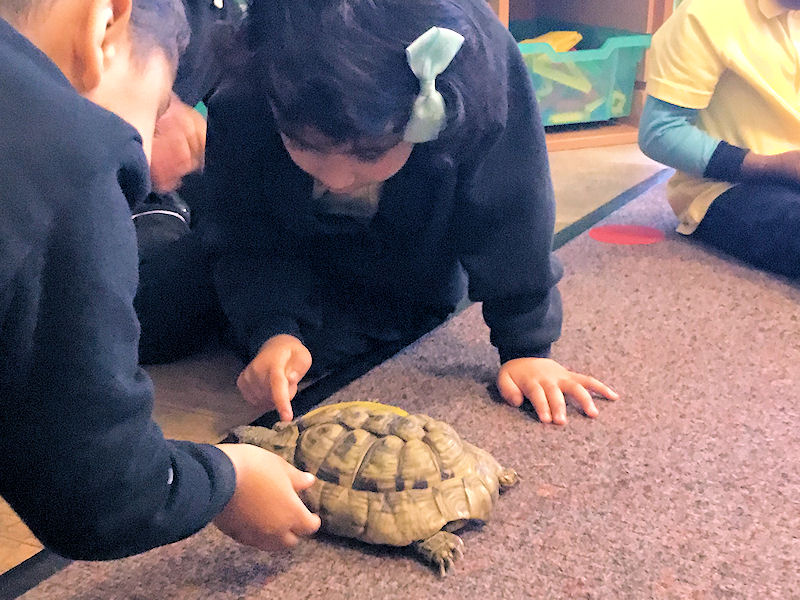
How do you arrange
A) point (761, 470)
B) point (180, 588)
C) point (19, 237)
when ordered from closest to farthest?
1. point (19, 237)
2. point (180, 588)
3. point (761, 470)

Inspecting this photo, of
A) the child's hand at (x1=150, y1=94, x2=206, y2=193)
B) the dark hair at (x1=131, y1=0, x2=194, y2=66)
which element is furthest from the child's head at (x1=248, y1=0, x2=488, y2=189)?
the child's hand at (x1=150, y1=94, x2=206, y2=193)

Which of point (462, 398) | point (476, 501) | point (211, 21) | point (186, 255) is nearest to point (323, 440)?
point (476, 501)

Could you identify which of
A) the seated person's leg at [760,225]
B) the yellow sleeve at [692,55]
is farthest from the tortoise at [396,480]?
the yellow sleeve at [692,55]

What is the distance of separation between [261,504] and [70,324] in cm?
24

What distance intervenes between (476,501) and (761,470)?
31 centimetres

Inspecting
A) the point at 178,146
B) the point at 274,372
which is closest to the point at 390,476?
the point at 274,372

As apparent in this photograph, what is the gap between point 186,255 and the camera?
1180 millimetres

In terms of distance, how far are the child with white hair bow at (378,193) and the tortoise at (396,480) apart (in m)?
0.13

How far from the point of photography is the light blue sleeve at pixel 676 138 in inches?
55.9

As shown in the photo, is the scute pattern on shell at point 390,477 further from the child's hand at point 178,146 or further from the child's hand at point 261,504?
the child's hand at point 178,146

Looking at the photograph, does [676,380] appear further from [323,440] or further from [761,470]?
[323,440]

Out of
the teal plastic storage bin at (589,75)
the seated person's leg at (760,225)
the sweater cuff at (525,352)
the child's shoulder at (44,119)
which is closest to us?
the child's shoulder at (44,119)

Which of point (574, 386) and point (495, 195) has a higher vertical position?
point (495, 195)

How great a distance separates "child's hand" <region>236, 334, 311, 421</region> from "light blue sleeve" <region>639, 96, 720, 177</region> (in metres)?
→ 0.81
